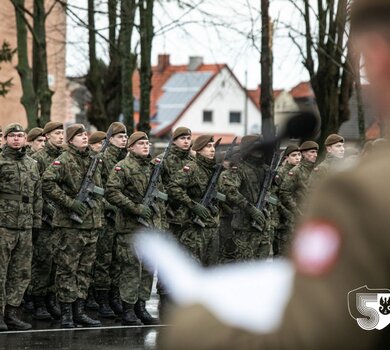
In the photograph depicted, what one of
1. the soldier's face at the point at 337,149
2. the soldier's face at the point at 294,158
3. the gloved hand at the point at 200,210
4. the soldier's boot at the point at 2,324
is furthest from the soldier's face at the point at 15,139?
the soldier's face at the point at 337,149

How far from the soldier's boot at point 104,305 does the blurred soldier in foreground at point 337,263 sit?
1052cm

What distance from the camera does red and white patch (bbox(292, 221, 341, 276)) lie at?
4.81ft

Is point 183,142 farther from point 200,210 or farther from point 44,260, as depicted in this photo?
point 44,260

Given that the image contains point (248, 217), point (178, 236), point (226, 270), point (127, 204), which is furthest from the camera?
point (248, 217)

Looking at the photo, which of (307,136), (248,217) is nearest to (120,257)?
(248,217)

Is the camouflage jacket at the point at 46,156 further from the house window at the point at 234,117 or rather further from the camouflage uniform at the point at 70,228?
the house window at the point at 234,117

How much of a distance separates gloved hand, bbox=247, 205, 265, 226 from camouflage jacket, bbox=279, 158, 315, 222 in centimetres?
179

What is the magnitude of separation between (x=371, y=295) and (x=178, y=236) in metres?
10.6

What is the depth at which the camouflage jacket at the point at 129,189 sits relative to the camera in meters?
11.1

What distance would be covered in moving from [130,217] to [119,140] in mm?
1489

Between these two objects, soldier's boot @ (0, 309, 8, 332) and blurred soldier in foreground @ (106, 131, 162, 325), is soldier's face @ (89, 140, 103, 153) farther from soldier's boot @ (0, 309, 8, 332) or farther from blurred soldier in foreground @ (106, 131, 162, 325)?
soldier's boot @ (0, 309, 8, 332)

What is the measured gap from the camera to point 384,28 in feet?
5.05

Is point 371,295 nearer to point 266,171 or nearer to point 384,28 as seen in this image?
point 384,28

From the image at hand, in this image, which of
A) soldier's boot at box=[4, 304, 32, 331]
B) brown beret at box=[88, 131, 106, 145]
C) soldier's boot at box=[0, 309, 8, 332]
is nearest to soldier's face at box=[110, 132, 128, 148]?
brown beret at box=[88, 131, 106, 145]
